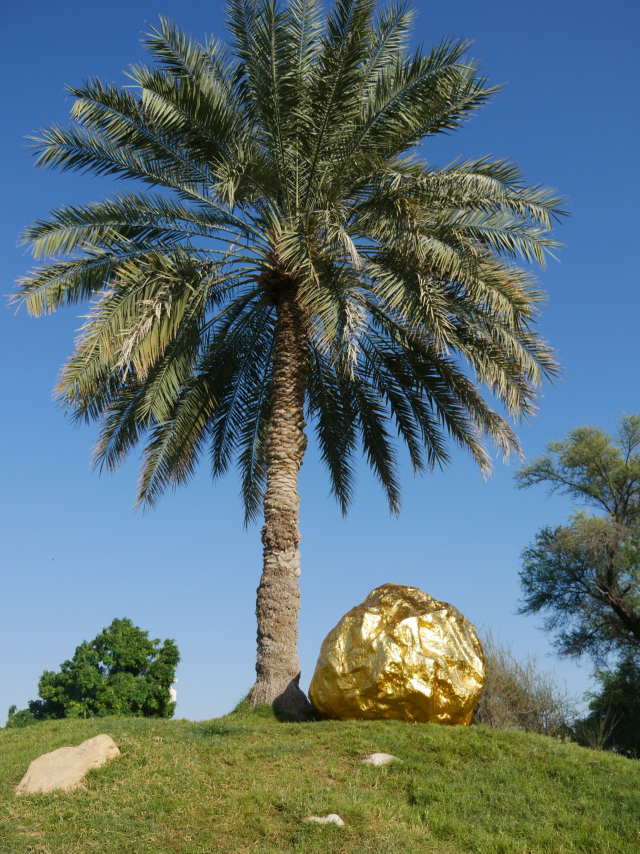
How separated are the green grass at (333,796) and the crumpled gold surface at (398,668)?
1.28 ft

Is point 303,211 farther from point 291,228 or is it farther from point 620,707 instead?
point 620,707

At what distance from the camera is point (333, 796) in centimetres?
718

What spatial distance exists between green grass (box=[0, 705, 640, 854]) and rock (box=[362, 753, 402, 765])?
125 millimetres

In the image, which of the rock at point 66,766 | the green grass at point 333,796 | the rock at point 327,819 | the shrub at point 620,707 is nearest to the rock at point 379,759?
the green grass at point 333,796

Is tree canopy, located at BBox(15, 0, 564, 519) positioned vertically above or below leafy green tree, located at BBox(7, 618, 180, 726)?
above

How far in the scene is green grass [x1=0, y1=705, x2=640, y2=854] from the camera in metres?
6.61

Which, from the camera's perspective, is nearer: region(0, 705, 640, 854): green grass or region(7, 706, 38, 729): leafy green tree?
region(0, 705, 640, 854): green grass

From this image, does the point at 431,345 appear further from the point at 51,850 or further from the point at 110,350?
the point at 51,850

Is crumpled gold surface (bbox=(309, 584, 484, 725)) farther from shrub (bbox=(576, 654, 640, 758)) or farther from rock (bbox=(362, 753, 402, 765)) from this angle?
shrub (bbox=(576, 654, 640, 758))

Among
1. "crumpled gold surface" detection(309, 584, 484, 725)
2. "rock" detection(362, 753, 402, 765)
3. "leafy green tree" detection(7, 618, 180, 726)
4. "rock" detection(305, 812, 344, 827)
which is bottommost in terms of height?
"rock" detection(305, 812, 344, 827)

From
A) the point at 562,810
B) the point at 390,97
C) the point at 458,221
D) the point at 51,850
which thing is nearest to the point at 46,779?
the point at 51,850

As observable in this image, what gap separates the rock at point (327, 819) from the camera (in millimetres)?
6711

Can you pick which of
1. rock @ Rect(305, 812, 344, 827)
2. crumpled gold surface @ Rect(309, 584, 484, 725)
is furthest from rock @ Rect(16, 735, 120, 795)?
crumpled gold surface @ Rect(309, 584, 484, 725)

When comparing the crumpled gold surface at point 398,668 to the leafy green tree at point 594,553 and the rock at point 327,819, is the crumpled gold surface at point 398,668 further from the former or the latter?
the leafy green tree at point 594,553
